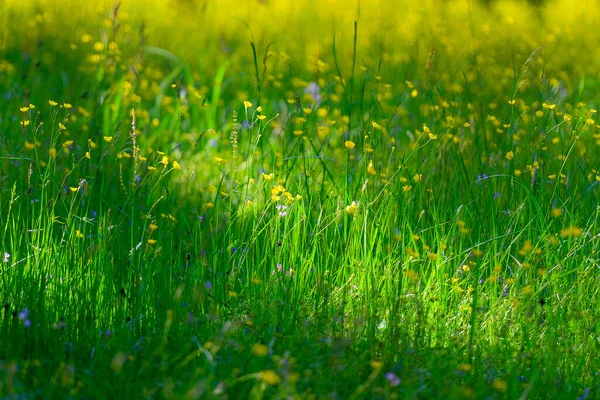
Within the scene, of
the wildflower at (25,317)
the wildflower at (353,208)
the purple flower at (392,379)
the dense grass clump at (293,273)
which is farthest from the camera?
the wildflower at (353,208)

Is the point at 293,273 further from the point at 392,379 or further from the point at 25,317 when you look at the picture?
the point at 25,317

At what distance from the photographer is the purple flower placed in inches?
79.4

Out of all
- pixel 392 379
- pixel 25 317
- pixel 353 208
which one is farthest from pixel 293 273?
pixel 25 317

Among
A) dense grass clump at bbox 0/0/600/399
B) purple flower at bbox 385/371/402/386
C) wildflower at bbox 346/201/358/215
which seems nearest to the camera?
purple flower at bbox 385/371/402/386

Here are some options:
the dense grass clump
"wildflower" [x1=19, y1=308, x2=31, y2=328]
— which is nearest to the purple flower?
the dense grass clump

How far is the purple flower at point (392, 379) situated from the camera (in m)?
2.02

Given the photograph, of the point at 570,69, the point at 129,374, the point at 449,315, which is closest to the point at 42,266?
the point at 129,374

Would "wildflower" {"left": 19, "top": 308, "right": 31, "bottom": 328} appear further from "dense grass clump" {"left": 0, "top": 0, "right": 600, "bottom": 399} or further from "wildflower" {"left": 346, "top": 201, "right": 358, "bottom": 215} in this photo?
"wildflower" {"left": 346, "top": 201, "right": 358, "bottom": 215}

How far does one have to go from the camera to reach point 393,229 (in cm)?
310

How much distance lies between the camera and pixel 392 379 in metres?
2.10

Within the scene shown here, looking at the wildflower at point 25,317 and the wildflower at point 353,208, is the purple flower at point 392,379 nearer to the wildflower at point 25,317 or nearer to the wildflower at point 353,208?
the wildflower at point 353,208

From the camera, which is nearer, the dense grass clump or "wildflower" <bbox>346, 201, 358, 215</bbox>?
the dense grass clump

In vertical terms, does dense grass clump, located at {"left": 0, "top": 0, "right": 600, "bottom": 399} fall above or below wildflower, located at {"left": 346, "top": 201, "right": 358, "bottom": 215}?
below

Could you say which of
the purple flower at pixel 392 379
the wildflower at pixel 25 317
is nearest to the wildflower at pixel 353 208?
the purple flower at pixel 392 379
